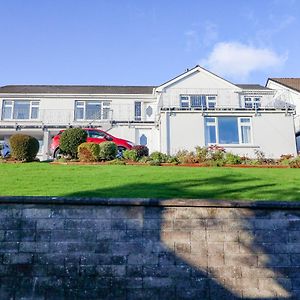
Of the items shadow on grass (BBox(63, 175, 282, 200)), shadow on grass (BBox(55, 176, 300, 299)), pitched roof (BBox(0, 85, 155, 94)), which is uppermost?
pitched roof (BBox(0, 85, 155, 94))

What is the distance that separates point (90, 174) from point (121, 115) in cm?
1706

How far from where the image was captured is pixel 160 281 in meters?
7.82

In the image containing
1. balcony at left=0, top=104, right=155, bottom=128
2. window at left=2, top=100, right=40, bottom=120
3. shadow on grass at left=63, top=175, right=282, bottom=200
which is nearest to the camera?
shadow on grass at left=63, top=175, right=282, bottom=200

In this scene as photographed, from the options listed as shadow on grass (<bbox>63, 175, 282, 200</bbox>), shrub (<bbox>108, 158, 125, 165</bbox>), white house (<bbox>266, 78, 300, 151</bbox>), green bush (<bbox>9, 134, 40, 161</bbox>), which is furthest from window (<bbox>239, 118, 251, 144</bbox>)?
green bush (<bbox>9, 134, 40, 161</bbox>)

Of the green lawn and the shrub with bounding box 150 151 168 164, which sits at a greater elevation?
the shrub with bounding box 150 151 168 164

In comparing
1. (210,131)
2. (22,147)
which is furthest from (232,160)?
(22,147)

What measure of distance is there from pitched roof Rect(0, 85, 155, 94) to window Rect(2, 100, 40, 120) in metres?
0.94

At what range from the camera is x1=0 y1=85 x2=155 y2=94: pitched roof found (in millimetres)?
32312

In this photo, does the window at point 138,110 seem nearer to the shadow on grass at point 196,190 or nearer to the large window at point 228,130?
the large window at point 228,130

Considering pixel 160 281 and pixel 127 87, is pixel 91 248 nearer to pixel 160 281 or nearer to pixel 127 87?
pixel 160 281

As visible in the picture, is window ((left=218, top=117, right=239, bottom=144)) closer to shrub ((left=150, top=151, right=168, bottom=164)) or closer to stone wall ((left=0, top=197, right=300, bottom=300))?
shrub ((left=150, top=151, right=168, bottom=164))

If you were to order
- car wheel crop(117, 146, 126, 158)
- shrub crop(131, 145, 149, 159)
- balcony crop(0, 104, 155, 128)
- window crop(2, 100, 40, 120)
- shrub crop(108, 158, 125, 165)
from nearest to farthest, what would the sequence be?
1. shrub crop(108, 158, 125, 165)
2. car wheel crop(117, 146, 126, 158)
3. shrub crop(131, 145, 149, 159)
4. balcony crop(0, 104, 155, 128)
5. window crop(2, 100, 40, 120)

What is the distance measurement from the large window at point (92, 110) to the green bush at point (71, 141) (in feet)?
35.1

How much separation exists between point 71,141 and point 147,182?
8.35 m
